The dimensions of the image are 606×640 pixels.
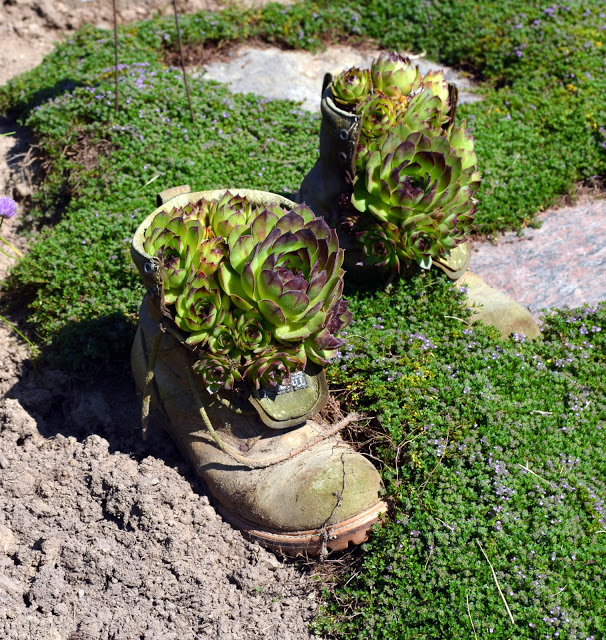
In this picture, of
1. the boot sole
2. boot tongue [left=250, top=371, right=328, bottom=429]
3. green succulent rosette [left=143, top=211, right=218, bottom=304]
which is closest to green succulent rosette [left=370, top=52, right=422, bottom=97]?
green succulent rosette [left=143, top=211, right=218, bottom=304]

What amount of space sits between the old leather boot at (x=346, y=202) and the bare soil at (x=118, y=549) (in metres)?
1.40

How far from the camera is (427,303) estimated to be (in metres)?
3.73

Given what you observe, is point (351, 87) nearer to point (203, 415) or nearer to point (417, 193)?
point (417, 193)

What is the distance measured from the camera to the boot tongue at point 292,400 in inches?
111

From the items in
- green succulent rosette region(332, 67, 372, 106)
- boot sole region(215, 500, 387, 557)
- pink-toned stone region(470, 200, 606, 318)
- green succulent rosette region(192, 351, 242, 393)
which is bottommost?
boot sole region(215, 500, 387, 557)

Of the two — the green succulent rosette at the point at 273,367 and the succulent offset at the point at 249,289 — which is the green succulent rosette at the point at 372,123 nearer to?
the succulent offset at the point at 249,289

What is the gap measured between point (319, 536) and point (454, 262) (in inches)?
67.3

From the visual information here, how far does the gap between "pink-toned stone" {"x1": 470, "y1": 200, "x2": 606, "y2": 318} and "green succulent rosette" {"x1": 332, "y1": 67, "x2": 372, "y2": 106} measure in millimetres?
1404

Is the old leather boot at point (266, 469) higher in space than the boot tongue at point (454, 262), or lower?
lower

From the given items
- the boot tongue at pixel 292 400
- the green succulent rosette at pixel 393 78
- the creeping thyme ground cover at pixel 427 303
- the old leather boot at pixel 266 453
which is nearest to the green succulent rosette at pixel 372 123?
the green succulent rosette at pixel 393 78

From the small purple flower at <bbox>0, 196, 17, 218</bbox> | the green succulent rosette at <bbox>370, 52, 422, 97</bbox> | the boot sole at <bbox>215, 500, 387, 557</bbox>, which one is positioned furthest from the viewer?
the green succulent rosette at <bbox>370, 52, 422, 97</bbox>

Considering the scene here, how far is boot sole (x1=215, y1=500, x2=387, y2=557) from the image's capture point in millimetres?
2789

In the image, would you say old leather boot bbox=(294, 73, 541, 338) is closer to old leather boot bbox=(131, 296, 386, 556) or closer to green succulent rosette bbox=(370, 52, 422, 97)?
green succulent rosette bbox=(370, 52, 422, 97)

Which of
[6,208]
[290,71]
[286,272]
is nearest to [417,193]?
[286,272]
